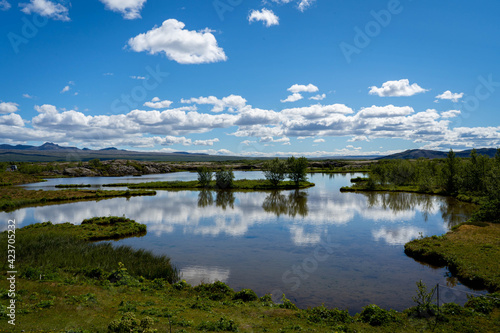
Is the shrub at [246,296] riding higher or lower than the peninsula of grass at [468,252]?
lower

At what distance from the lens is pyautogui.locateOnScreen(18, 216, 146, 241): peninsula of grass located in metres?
36.7

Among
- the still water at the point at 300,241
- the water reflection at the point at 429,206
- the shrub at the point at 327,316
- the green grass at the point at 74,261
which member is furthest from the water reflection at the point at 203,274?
the water reflection at the point at 429,206

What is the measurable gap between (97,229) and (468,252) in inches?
1759

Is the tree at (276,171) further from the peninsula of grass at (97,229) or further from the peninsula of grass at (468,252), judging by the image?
the peninsula of grass at (468,252)

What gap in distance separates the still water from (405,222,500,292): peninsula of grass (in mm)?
1190

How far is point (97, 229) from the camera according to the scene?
39.3m

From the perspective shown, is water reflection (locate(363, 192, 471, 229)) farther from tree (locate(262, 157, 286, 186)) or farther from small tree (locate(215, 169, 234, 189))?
small tree (locate(215, 169, 234, 189))

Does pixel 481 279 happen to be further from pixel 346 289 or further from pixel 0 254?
pixel 0 254

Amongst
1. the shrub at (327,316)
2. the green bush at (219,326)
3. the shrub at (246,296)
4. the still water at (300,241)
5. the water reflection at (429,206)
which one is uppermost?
the green bush at (219,326)

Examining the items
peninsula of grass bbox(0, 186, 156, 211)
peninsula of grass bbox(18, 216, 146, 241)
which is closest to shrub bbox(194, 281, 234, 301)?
peninsula of grass bbox(18, 216, 146, 241)

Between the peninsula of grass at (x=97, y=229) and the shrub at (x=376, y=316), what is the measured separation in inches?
1253

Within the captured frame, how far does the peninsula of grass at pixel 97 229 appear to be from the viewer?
3669 centimetres

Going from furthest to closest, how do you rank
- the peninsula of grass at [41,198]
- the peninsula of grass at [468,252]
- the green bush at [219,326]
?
the peninsula of grass at [41,198], the peninsula of grass at [468,252], the green bush at [219,326]

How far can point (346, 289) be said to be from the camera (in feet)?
70.8
